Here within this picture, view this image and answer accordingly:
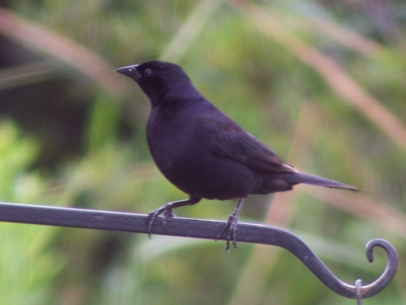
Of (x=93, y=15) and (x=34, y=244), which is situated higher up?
(x=93, y=15)

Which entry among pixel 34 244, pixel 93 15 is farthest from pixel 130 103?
pixel 34 244

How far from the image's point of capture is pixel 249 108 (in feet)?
10.7

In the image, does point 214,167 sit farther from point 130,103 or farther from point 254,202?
point 254,202

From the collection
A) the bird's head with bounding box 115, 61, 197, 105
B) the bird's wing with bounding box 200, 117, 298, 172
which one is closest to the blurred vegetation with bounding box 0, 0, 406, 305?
the bird's head with bounding box 115, 61, 197, 105

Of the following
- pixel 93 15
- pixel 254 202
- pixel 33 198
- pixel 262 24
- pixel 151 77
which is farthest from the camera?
pixel 254 202

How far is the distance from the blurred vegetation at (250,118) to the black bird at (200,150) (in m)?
0.36

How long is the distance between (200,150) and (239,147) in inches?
10.0

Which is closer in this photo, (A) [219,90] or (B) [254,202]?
(A) [219,90]

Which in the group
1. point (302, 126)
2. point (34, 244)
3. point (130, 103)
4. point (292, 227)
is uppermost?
point (302, 126)

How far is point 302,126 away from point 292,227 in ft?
1.60

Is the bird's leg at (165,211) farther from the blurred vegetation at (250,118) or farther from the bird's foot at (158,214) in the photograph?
the blurred vegetation at (250,118)

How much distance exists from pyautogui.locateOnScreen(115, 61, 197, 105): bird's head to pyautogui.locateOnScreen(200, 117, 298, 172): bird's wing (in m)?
0.25

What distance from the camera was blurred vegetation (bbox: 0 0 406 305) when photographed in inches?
121

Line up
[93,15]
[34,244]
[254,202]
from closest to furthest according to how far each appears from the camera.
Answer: [34,244]
[93,15]
[254,202]
